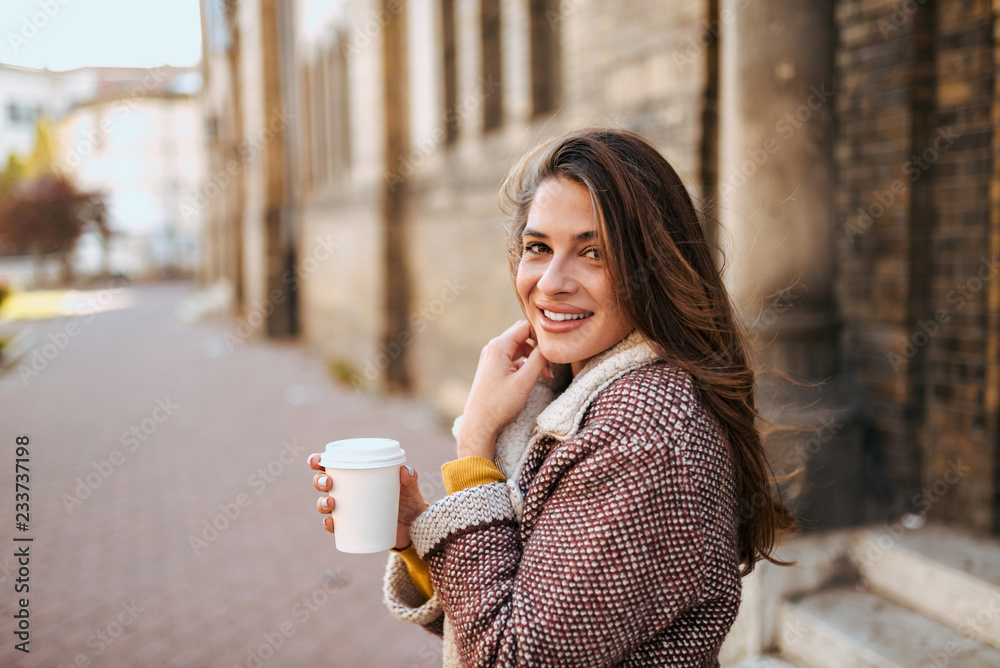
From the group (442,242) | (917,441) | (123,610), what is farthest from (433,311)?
(917,441)

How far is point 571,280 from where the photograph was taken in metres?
1.51

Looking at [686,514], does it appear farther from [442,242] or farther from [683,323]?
[442,242]

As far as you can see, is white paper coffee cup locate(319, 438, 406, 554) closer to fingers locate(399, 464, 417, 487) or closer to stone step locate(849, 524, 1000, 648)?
fingers locate(399, 464, 417, 487)

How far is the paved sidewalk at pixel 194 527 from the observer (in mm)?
3852

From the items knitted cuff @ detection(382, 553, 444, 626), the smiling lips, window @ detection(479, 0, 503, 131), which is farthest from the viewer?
window @ detection(479, 0, 503, 131)

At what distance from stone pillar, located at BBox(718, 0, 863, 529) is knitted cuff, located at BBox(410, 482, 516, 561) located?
2406mm

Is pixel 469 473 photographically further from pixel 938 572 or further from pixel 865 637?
pixel 938 572

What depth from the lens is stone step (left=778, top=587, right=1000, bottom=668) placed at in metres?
2.82

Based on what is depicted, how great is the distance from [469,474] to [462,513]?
106mm

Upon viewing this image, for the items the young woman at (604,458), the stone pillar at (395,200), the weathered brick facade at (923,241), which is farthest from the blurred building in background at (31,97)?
the young woman at (604,458)

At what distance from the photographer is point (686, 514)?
4.22 ft

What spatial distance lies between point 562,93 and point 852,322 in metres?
3.94

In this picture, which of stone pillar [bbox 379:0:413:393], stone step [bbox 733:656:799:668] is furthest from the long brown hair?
stone pillar [bbox 379:0:413:393]

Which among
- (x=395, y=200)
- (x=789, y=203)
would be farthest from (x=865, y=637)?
(x=395, y=200)
